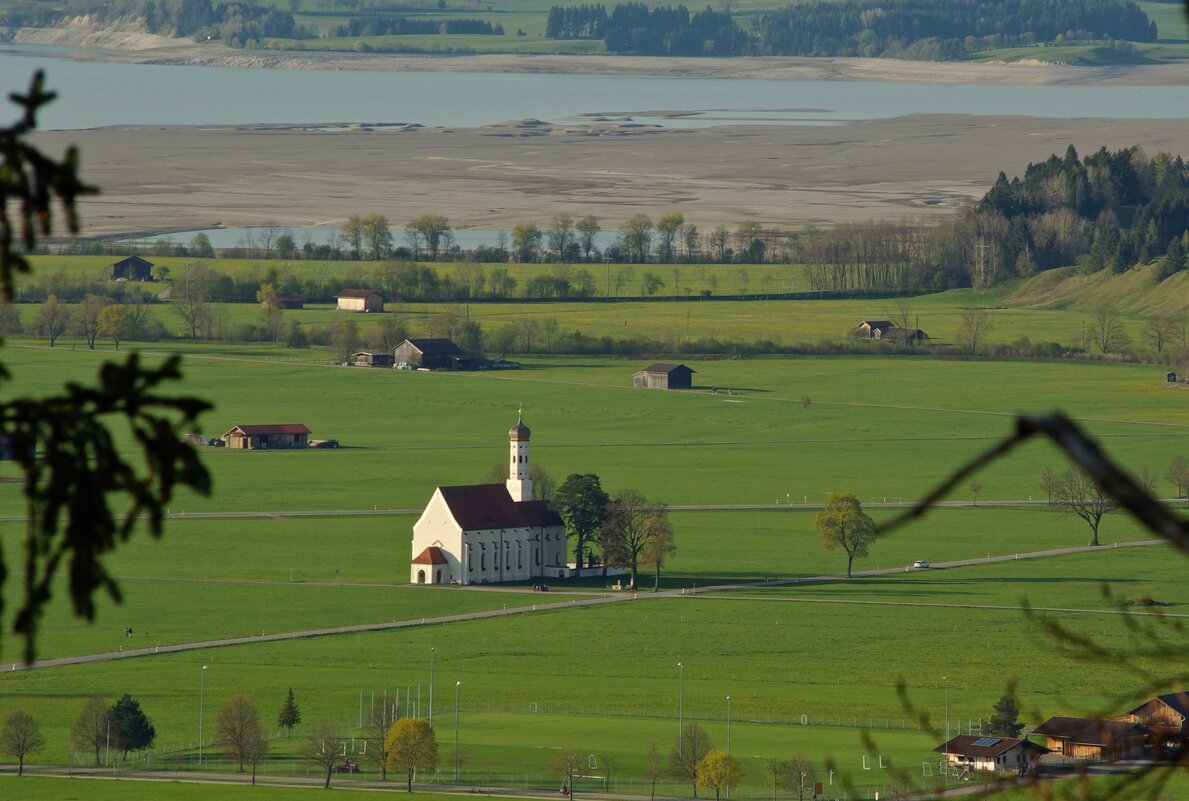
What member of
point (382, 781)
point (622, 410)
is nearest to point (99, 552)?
point (382, 781)

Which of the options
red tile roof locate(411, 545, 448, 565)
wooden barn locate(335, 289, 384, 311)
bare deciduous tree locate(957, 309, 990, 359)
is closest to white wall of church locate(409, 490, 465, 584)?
red tile roof locate(411, 545, 448, 565)

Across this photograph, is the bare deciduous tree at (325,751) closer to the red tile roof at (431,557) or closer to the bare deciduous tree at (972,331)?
the red tile roof at (431,557)

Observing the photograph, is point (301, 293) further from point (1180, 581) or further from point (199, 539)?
point (1180, 581)

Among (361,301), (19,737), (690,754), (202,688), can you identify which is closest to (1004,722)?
(690,754)

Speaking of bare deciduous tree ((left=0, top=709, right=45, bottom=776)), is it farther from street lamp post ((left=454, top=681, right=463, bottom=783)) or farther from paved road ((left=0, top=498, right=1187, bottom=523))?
paved road ((left=0, top=498, right=1187, bottom=523))

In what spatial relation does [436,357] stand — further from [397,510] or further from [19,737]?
[19,737]
